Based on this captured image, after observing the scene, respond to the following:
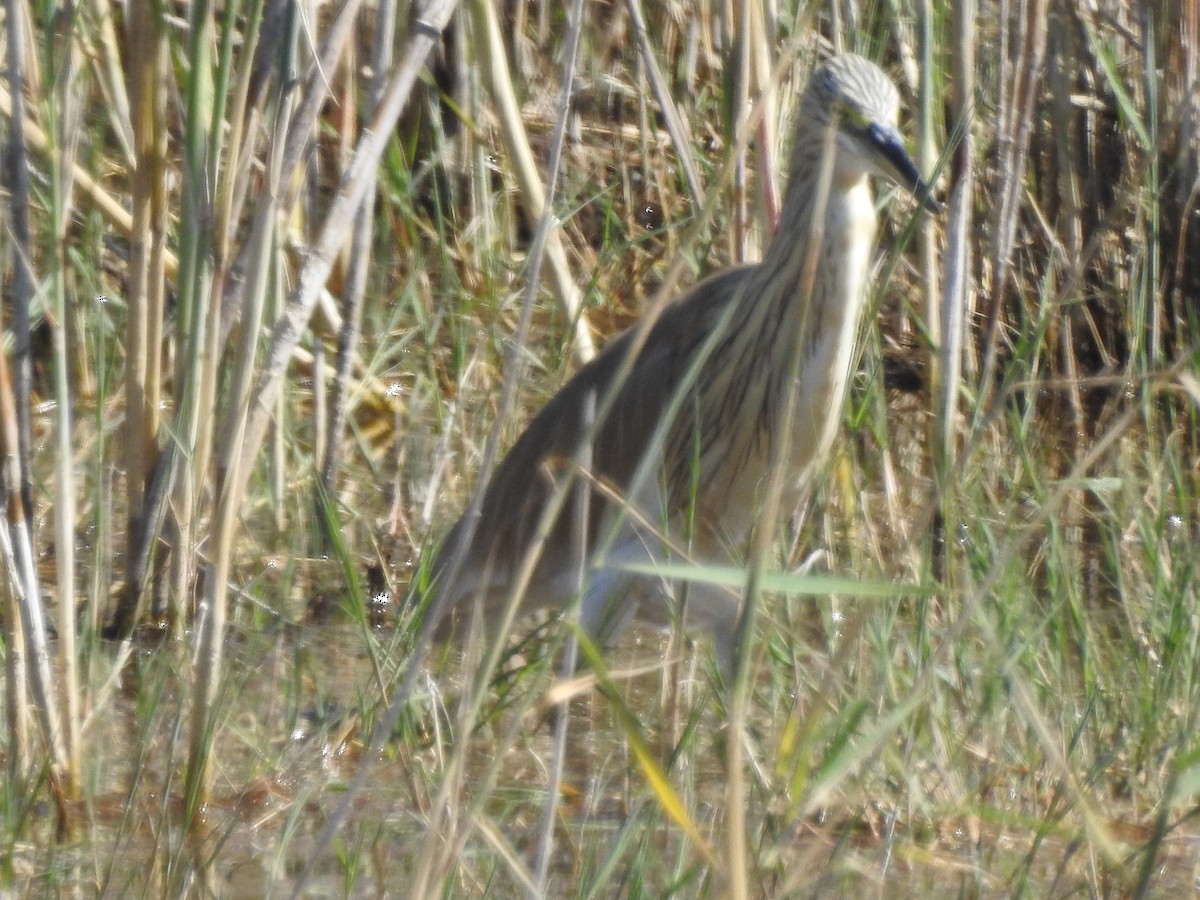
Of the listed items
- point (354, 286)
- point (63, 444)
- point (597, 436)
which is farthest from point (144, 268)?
point (597, 436)

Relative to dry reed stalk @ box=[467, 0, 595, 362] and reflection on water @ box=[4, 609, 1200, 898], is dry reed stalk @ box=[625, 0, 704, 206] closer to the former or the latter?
dry reed stalk @ box=[467, 0, 595, 362]

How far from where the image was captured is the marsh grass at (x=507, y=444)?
2.08 metres

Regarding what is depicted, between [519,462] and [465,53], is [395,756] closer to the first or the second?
[519,462]

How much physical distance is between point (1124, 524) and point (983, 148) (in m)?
1.25

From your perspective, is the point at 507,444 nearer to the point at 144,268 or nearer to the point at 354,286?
the point at 354,286

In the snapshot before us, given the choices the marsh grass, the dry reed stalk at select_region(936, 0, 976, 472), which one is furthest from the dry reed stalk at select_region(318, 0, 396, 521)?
the dry reed stalk at select_region(936, 0, 976, 472)

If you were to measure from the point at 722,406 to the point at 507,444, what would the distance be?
0.60m

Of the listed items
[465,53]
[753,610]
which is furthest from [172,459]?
[465,53]

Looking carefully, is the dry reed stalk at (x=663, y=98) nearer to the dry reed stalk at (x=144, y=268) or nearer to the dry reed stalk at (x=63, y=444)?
the dry reed stalk at (x=144, y=268)

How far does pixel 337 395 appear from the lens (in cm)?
334

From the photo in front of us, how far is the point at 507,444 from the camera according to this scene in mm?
3807

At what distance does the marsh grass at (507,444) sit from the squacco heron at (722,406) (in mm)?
96

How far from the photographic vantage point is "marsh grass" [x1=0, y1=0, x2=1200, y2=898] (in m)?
2.08

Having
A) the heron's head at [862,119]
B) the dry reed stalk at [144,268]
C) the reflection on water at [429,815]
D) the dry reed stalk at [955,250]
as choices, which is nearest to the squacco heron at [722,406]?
the heron's head at [862,119]
